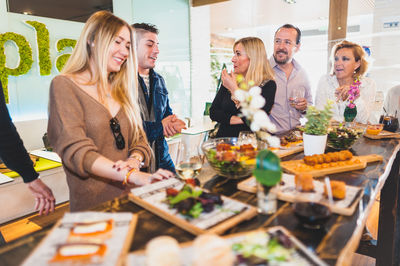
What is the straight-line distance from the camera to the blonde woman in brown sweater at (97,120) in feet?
4.85

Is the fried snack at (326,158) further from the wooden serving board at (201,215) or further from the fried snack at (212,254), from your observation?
the fried snack at (212,254)

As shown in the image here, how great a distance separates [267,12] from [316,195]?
5897mm

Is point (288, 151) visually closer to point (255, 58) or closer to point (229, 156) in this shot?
point (229, 156)

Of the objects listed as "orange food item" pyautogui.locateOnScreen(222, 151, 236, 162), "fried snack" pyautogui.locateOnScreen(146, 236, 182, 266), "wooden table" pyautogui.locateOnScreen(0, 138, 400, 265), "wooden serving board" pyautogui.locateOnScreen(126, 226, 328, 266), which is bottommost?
"wooden table" pyautogui.locateOnScreen(0, 138, 400, 265)

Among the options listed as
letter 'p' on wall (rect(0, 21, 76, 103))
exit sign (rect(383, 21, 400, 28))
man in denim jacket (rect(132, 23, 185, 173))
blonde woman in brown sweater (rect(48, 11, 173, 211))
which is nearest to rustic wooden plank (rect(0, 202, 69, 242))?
letter 'p' on wall (rect(0, 21, 76, 103))

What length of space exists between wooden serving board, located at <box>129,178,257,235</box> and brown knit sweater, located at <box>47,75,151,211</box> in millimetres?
447

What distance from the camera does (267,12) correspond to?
625 centimetres

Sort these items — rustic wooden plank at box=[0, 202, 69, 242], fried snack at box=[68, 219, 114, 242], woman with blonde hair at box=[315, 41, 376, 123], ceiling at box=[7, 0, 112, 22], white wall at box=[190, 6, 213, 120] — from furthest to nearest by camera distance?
white wall at box=[190, 6, 213, 120] < ceiling at box=[7, 0, 112, 22] < woman with blonde hair at box=[315, 41, 376, 123] < rustic wooden plank at box=[0, 202, 69, 242] < fried snack at box=[68, 219, 114, 242]

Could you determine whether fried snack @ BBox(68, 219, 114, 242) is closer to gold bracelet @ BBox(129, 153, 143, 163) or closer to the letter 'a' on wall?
gold bracelet @ BBox(129, 153, 143, 163)

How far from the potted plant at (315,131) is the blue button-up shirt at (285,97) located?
1.40m

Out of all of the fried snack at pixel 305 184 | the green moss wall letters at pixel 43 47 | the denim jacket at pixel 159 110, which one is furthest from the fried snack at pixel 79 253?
the green moss wall letters at pixel 43 47

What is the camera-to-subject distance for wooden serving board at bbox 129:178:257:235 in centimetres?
95

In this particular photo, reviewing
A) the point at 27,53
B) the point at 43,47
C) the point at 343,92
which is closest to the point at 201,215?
the point at 343,92

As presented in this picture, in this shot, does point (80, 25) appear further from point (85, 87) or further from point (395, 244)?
point (395, 244)
